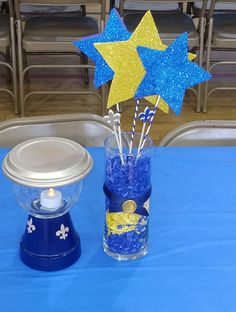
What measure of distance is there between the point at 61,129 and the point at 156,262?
699 millimetres

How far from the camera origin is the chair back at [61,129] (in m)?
1.64

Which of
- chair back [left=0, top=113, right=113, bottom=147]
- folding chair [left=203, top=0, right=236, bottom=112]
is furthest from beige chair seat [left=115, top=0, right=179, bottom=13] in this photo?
chair back [left=0, top=113, right=113, bottom=147]

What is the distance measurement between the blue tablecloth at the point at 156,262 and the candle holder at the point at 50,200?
1.2 inches

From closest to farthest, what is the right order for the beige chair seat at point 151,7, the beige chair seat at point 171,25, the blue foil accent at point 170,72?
the blue foil accent at point 170,72 → the beige chair seat at point 171,25 → the beige chair seat at point 151,7

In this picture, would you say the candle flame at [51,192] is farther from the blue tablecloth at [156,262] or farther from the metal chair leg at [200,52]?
the metal chair leg at [200,52]

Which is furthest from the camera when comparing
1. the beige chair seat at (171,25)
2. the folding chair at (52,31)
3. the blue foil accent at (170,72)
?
the beige chair seat at (171,25)

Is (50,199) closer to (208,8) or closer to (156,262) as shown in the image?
(156,262)

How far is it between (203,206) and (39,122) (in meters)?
0.63

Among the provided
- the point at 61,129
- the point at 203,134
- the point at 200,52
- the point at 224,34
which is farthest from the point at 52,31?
the point at 203,134

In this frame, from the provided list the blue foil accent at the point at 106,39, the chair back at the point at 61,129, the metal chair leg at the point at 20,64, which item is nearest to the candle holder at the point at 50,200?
the blue foil accent at the point at 106,39

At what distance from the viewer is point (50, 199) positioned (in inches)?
39.5

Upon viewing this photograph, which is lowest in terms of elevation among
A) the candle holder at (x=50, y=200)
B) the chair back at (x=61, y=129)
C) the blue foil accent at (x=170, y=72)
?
the chair back at (x=61, y=129)

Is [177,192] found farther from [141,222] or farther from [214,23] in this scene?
[214,23]

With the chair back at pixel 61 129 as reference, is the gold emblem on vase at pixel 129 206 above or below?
above
